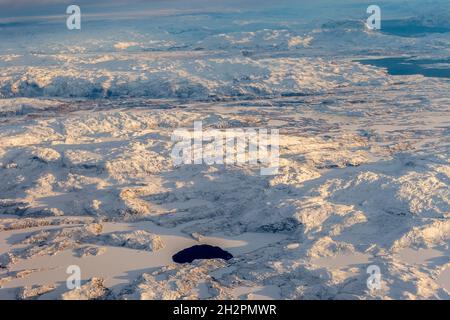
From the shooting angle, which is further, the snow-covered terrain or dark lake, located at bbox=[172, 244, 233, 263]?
dark lake, located at bbox=[172, 244, 233, 263]

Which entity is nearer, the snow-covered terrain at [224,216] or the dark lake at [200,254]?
the snow-covered terrain at [224,216]

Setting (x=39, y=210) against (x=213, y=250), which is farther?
(x=39, y=210)

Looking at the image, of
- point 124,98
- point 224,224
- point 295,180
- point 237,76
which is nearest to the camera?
point 224,224

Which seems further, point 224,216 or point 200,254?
point 224,216

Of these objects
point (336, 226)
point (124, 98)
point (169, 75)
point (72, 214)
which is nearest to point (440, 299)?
point (336, 226)

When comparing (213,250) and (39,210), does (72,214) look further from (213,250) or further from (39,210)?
(213,250)
